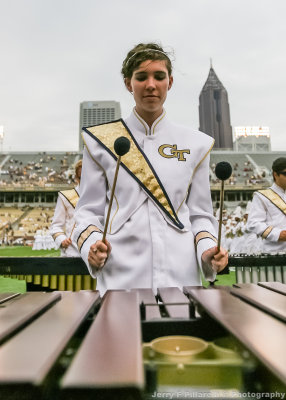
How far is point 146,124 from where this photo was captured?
1954mm

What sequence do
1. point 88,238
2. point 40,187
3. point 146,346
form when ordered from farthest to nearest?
point 40,187, point 88,238, point 146,346

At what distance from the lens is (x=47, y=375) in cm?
59

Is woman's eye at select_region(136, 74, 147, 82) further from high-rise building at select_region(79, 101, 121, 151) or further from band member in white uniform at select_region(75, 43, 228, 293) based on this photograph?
high-rise building at select_region(79, 101, 121, 151)

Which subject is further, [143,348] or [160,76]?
[160,76]

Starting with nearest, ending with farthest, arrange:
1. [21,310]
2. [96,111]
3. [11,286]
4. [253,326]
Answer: [253,326] < [21,310] < [11,286] < [96,111]

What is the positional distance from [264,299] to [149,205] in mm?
750

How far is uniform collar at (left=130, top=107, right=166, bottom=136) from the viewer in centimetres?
195

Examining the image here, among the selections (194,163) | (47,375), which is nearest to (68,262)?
(194,163)

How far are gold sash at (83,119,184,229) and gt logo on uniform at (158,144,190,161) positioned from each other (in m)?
0.10

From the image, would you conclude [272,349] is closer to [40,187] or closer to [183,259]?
[183,259]

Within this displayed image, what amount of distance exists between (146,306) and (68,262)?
5.74ft

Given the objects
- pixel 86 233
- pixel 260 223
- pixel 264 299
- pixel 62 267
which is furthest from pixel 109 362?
pixel 260 223

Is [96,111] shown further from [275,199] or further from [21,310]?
[21,310]

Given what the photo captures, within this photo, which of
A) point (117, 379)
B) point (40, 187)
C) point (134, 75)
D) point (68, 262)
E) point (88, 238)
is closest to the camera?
point (117, 379)
